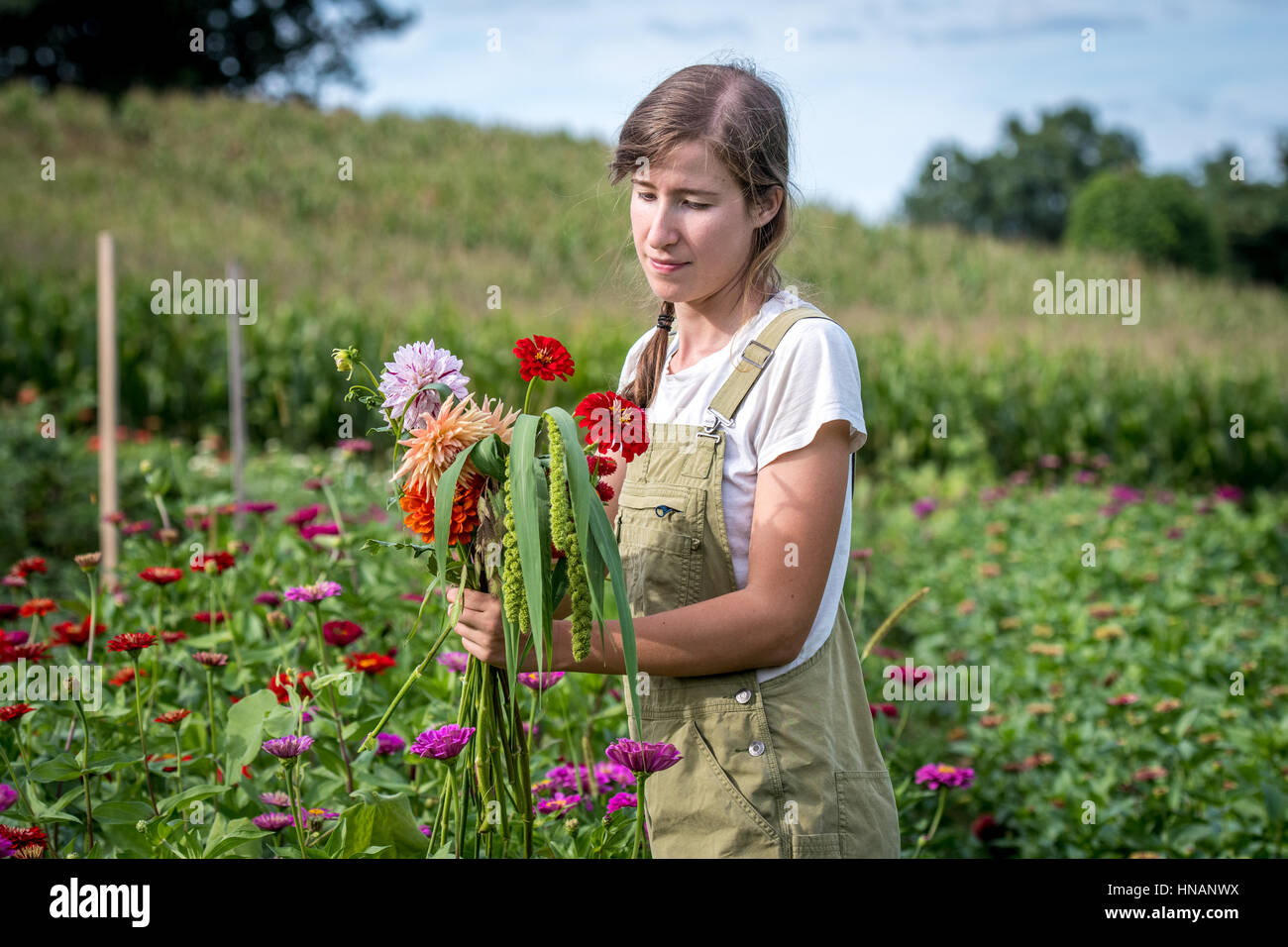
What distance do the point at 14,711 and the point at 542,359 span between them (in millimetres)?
1089

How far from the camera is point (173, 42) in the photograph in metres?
28.1

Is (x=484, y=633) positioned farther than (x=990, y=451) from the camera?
No

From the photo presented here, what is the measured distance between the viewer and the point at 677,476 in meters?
1.40

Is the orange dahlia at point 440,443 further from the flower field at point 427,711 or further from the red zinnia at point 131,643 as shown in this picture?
the red zinnia at point 131,643

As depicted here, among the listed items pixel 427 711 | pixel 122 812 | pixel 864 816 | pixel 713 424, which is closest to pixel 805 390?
pixel 713 424

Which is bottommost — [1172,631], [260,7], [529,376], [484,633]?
[1172,631]

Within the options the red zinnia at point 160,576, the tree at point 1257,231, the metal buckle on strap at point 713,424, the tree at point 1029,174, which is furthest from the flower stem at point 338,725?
the tree at point 1029,174

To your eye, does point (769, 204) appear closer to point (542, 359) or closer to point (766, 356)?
point (766, 356)

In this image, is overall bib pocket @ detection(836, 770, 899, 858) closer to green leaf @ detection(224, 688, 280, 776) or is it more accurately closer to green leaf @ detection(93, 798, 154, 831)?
green leaf @ detection(224, 688, 280, 776)
